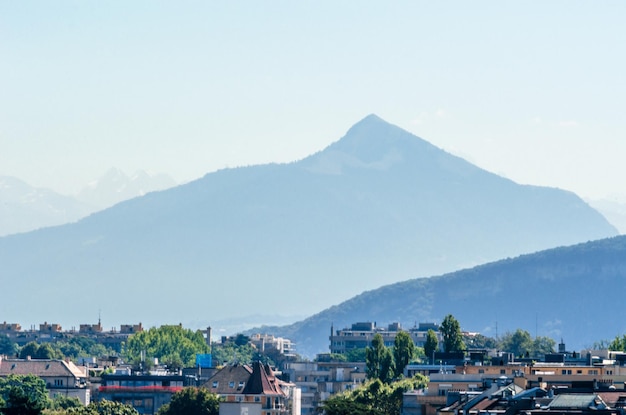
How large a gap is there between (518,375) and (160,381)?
71331 millimetres

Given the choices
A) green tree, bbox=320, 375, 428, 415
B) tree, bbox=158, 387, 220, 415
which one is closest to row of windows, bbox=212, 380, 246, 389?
tree, bbox=158, 387, 220, 415

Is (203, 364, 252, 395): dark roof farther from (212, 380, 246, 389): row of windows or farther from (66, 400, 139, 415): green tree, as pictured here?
(66, 400, 139, 415): green tree

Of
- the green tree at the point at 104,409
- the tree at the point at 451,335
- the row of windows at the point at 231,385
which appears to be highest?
the tree at the point at 451,335

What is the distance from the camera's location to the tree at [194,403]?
15925 cm

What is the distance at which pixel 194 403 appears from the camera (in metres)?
160

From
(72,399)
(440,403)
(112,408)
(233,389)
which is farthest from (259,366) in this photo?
(440,403)

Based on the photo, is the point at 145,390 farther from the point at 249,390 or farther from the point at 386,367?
the point at 249,390

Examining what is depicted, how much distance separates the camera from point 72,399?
192 meters

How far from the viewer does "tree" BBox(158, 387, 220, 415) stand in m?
159

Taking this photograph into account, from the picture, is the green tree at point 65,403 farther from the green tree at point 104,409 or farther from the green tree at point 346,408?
the green tree at point 346,408

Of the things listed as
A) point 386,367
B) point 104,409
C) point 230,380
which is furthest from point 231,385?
point 386,367

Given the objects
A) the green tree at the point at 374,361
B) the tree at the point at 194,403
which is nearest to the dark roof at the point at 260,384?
the tree at the point at 194,403

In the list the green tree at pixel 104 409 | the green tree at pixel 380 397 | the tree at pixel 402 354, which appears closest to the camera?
the green tree at pixel 380 397

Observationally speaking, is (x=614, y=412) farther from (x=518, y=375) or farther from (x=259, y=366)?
(x=259, y=366)
